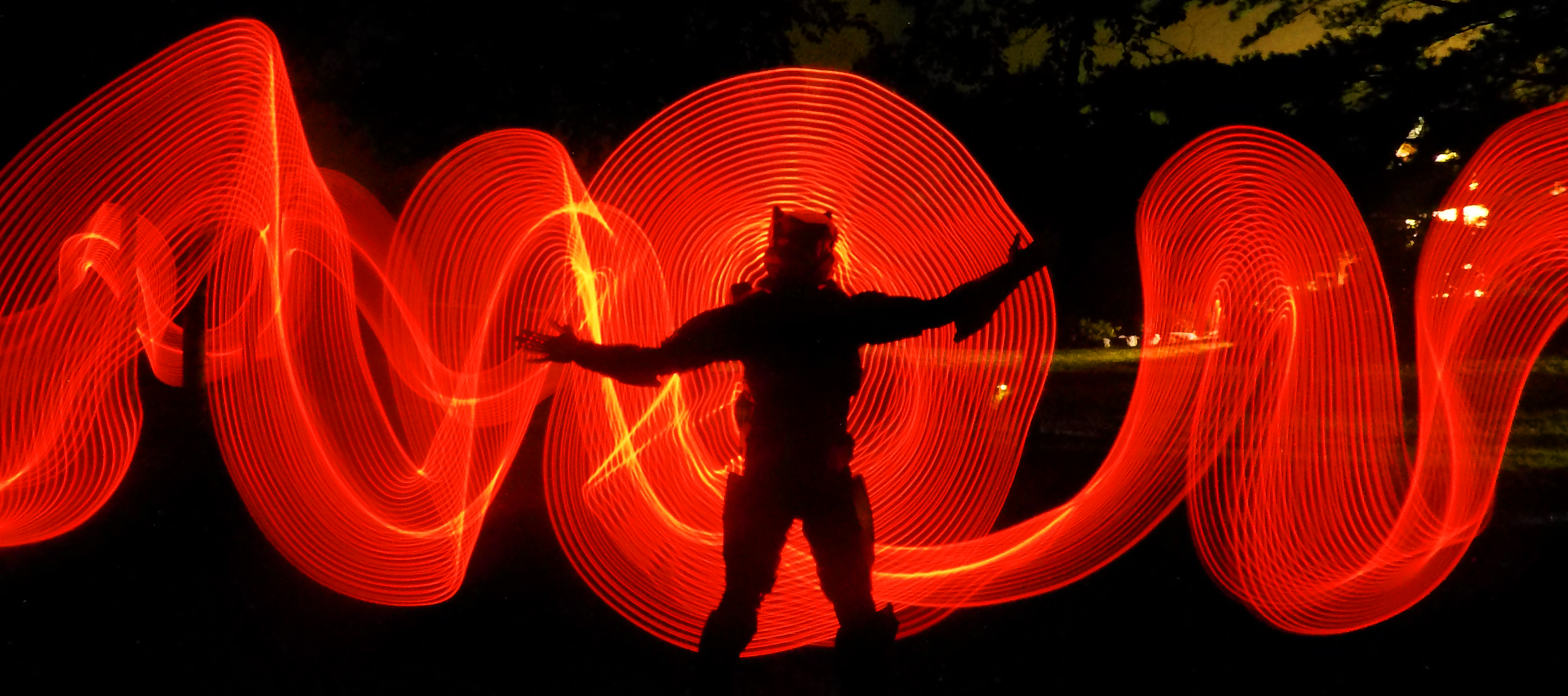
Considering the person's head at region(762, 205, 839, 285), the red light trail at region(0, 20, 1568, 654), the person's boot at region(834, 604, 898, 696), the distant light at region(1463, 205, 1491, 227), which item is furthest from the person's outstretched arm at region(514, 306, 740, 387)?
the distant light at region(1463, 205, 1491, 227)

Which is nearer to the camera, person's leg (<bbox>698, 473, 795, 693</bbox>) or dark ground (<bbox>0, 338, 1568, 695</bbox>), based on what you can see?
person's leg (<bbox>698, 473, 795, 693</bbox>)

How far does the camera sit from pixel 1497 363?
8578 mm

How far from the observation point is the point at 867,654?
4.76m

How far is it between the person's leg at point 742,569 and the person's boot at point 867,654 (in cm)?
41

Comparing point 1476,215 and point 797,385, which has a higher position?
point 1476,215

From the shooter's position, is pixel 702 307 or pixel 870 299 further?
pixel 702 307

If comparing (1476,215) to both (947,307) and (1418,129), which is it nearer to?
(1418,129)

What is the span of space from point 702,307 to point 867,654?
149 inches

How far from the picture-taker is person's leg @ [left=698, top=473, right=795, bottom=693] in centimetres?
468

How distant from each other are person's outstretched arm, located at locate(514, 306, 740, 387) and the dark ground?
1.93 m

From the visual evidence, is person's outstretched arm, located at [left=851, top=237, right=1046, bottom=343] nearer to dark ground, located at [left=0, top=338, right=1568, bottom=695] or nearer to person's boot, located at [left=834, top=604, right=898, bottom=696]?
person's boot, located at [left=834, top=604, right=898, bottom=696]

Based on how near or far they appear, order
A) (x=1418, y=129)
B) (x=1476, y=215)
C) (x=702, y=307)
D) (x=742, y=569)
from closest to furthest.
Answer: (x=742, y=569) → (x=1476, y=215) → (x=702, y=307) → (x=1418, y=129)

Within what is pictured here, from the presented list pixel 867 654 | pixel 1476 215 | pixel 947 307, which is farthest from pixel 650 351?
pixel 1476 215

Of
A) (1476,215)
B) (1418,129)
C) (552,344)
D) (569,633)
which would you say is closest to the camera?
(552,344)
